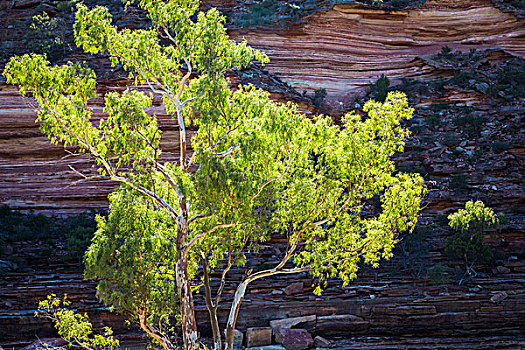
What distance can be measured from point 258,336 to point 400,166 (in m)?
14.8

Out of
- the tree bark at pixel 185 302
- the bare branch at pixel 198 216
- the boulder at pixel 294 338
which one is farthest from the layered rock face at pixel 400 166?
the tree bark at pixel 185 302

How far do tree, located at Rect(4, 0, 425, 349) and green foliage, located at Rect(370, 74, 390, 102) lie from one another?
2326 centimetres

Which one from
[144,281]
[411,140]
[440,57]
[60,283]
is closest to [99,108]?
[60,283]

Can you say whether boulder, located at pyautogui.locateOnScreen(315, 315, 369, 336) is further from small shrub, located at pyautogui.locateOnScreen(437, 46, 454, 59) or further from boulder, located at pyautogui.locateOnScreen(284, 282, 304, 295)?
small shrub, located at pyautogui.locateOnScreen(437, 46, 454, 59)

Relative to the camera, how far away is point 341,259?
11.7 meters

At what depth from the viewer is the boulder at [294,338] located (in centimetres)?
1861

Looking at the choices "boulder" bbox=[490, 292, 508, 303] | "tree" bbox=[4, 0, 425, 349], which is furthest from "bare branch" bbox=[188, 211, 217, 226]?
"boulder" bbox=[490, 292, 508, 303]

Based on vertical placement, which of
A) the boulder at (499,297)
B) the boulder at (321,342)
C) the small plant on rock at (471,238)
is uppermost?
the small plant on rock at (471,238)

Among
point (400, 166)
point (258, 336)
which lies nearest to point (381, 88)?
point (400, 166)

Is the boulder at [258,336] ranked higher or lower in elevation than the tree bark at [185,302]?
lower

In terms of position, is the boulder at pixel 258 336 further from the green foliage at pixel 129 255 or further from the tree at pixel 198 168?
the green foliage at pixel 129 255

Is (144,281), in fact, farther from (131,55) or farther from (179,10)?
(179,10)

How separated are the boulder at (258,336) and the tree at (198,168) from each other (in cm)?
807

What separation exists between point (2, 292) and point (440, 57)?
3212cm
